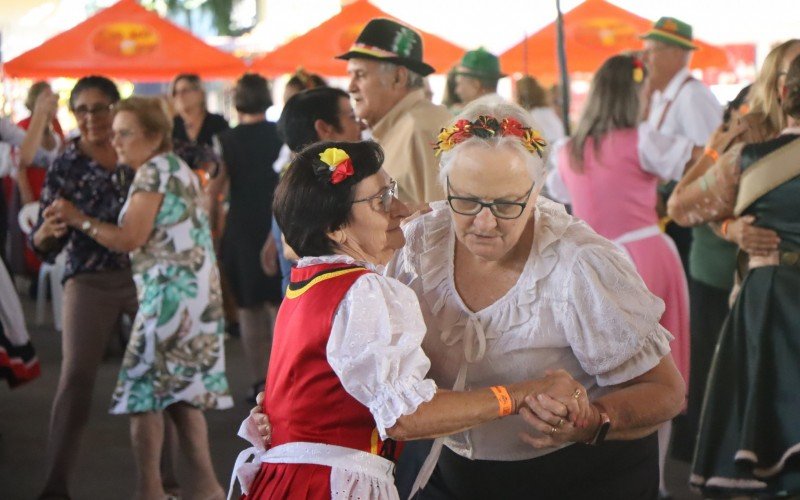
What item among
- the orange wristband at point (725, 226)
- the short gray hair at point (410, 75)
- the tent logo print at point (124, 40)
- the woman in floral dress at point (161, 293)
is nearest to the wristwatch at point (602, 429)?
the orange wristband at point (725, 226)

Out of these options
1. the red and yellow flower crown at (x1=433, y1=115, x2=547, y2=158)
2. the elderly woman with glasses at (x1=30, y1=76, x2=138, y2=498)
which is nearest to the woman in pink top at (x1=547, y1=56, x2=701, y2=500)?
the elderly woman with glasses at (x1=30, y1=76, x2=138, y2=498)

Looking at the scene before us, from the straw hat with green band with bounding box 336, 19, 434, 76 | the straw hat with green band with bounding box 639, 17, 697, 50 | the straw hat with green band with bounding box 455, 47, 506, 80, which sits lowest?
the straw hat with green band with bounding box 455, 47, 506, 80

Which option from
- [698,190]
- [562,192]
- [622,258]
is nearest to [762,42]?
[562,192]

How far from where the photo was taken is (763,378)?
4051 mm

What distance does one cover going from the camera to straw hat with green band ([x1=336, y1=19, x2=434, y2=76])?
470 centimetres

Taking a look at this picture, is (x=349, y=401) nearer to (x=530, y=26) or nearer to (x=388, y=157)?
(x=388, y=157)

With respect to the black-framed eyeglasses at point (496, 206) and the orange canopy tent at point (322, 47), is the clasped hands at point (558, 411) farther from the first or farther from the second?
the orange canopy tent at point (322, 47)

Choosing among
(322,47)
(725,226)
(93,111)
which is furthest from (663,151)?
(322,47)

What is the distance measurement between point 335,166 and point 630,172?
3.15 metres

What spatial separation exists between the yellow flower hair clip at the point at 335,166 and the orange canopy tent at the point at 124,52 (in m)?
8.24

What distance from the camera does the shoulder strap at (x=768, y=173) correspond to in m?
3.86

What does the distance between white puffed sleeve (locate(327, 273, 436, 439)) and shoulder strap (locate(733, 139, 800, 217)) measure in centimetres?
207

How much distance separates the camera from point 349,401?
237 cm

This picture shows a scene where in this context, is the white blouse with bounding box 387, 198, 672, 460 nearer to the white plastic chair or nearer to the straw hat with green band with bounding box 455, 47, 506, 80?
the straw hat with green band with bounding box 455, 47, 506, 80
